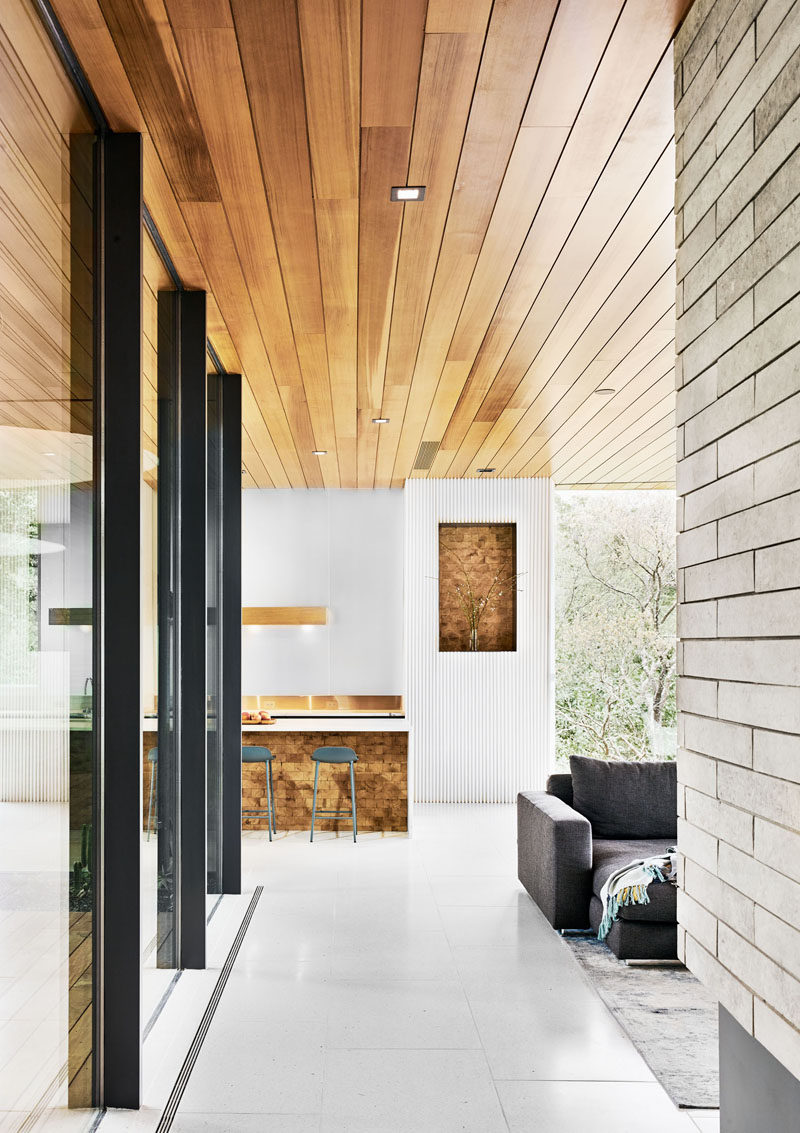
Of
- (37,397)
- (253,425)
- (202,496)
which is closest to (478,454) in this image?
(253,425)

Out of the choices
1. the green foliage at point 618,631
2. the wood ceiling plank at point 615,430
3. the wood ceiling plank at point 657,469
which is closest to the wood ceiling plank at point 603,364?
the wood ceiling plank at point 615,430

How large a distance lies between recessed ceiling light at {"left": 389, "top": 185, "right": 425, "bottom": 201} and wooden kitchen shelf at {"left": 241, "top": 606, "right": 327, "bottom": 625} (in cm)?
514

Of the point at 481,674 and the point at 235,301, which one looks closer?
the point at 235,301

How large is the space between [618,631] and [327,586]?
4614mm

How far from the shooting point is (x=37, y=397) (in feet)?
6.61

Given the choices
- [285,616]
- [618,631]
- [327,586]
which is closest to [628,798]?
[285,616]

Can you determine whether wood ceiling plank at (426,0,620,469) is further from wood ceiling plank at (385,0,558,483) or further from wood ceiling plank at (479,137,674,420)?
wood ceiling plank at (479,137,674,420)

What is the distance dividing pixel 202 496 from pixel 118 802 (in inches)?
63.7

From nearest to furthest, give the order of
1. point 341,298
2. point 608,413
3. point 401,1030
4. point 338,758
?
point 401,1030 → point 341,298 → point 608,413 → point 338,758

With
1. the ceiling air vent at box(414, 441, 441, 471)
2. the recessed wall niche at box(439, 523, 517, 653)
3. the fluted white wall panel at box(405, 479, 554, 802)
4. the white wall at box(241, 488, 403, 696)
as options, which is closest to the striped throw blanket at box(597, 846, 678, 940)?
the ceiling air vent at box(414, 441, 441, 471)

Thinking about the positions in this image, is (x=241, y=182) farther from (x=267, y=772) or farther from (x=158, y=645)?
(x=267, y=772)

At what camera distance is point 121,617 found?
259 centimetres

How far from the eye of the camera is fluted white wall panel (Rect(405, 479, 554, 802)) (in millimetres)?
7965

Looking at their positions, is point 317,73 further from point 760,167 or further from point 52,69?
point 760,167
